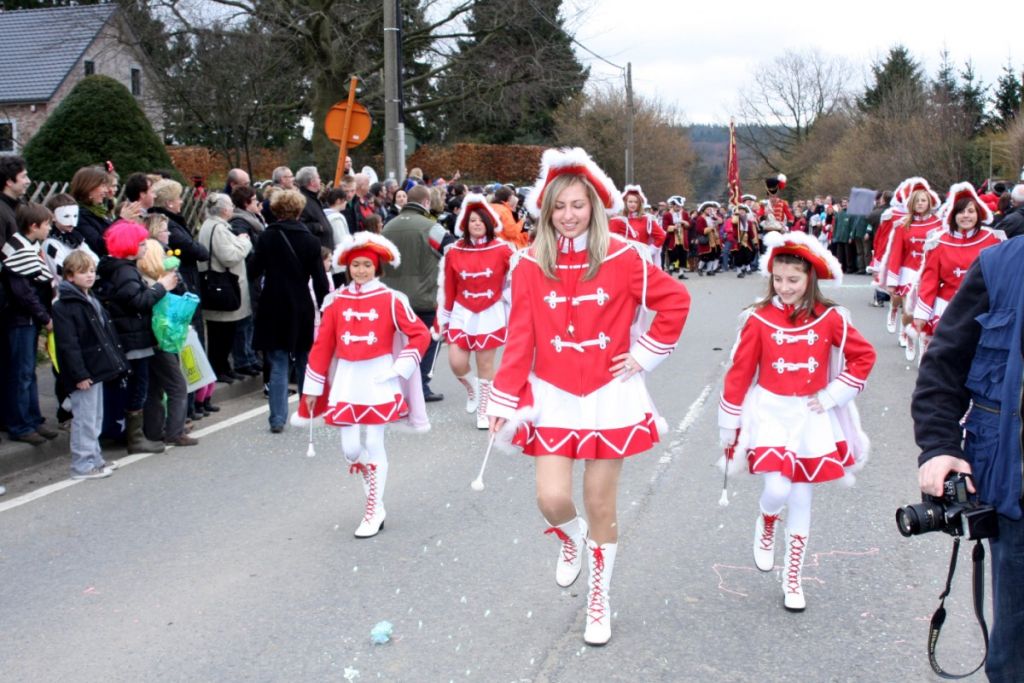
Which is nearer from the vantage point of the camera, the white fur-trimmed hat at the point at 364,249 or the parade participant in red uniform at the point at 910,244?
the white fur-trimmed hat at the point at 364,249

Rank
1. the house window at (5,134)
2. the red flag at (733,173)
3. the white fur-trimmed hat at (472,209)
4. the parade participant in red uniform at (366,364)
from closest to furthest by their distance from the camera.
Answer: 1. the parade participant in red uniform at (366,364)
2. the white fur-trimmed hat at (472,209)
3. the red flag at (733,173)
4. the house window at (5,134)

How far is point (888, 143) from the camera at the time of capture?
139 ft

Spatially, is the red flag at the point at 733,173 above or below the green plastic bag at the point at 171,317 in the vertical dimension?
above

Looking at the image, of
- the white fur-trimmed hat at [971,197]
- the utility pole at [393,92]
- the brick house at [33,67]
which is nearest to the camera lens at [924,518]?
the white fur-trimmed hat at [971,197]

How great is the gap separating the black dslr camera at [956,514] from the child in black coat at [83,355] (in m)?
6.25

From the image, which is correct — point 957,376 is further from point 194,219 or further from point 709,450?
point 194,219

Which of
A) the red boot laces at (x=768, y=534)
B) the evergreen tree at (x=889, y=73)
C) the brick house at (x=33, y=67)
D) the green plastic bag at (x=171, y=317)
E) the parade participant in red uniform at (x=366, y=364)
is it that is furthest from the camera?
the evergreen tree at (x=889, y=73)

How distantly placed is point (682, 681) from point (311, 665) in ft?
4.86

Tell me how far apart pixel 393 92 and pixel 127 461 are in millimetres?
10446

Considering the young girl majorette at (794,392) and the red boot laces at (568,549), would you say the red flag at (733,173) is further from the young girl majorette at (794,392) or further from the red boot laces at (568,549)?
the red boot laces at (568,549)

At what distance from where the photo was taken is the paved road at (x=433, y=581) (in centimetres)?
447

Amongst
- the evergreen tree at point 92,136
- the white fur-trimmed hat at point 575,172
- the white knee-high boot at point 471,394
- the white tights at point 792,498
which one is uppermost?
the evergreen tree at point 92,136

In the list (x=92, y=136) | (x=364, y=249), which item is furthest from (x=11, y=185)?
(x=92, y=136)

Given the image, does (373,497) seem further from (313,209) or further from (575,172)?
(313,209)
